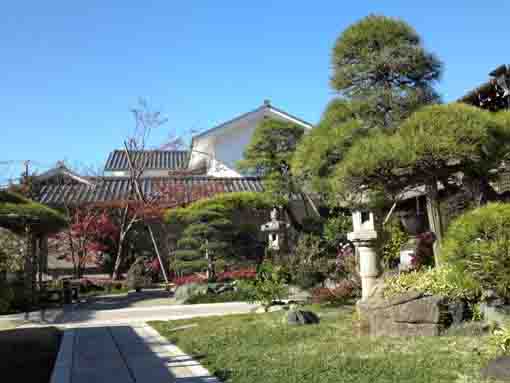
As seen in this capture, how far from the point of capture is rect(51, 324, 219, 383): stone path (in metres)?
4.80

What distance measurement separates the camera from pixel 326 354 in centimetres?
531

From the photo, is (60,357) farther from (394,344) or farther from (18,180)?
(18,180)

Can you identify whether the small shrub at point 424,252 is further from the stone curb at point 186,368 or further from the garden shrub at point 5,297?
the garden shrub at point 5,297

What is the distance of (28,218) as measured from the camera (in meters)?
10.8

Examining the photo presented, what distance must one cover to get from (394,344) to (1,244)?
13526 mm

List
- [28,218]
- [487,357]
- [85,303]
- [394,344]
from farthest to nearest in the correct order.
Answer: [85,303] < [28,218] < [394,344] < [487,357]

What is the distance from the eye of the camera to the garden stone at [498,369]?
13.0 ft

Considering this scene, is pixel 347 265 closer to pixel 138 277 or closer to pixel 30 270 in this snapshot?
pixel 30 270

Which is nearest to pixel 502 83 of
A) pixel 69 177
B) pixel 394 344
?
pixel 394 344

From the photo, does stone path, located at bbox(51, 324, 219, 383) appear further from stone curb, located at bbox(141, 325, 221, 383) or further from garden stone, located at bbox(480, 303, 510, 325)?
garden stone, located at bbox(480, 303, 510, 325)

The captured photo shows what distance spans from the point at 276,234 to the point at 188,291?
367cm

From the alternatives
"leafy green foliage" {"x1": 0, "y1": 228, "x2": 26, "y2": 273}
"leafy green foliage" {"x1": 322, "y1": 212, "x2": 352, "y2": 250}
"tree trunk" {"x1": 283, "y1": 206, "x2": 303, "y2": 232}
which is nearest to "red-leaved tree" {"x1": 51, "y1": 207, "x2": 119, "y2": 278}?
"leafy green foliage" {"x1": 0, "y1": 228, "x2": 26, "y2": 273}

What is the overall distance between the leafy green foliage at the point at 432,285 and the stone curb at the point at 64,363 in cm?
371

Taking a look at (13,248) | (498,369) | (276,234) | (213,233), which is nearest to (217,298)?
(213,233)
